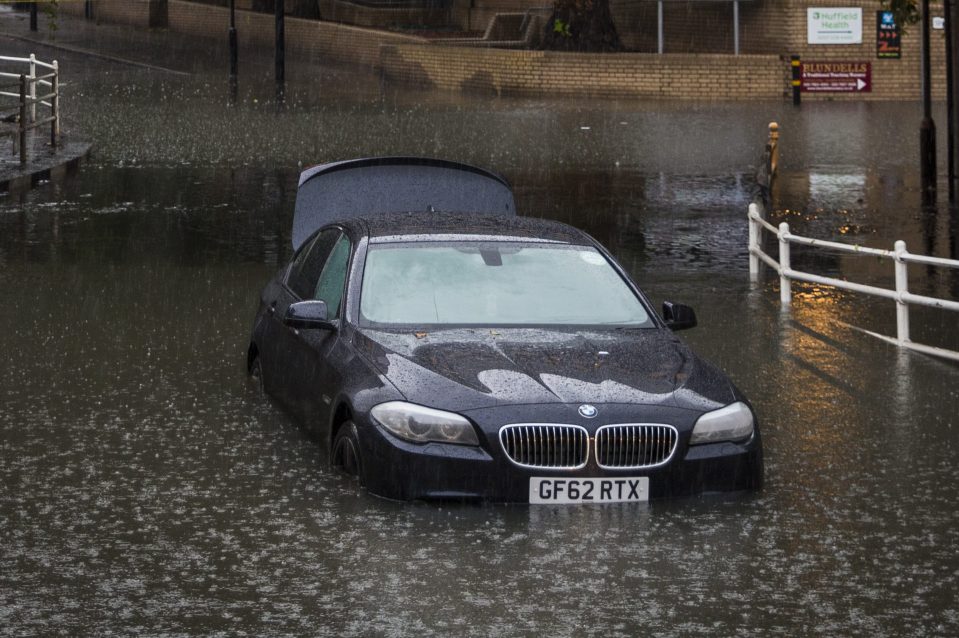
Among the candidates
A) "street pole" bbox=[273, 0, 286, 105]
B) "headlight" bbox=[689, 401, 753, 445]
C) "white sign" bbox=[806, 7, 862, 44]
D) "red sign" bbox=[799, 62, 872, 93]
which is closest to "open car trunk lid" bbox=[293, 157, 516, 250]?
"headlight" bbox=[689, 401, 753, 445]

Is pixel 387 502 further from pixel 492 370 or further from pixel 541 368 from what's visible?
pixel 541 368

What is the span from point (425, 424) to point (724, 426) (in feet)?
4.56

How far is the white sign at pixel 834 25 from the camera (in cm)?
4341

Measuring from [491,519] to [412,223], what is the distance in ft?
8.80

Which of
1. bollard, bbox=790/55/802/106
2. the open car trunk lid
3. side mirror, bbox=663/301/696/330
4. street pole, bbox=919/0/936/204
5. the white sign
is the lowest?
side mirror, bbox=663/301/696/330

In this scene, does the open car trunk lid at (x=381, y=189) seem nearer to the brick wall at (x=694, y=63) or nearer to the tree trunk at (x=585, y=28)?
the brick wall at (x=694, y=63)

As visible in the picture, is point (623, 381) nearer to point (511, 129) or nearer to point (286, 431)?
point (286, 431)

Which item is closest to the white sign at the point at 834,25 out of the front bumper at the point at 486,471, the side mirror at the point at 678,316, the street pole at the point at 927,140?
the street pole at the point at 927,140

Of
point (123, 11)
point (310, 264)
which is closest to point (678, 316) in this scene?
point (310, 264)

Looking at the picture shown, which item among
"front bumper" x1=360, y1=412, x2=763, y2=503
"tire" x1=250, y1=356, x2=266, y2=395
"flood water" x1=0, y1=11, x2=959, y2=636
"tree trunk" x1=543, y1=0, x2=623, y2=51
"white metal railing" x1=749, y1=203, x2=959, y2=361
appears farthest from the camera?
"tree trunk" x1=543, y1=0, x2=623, y2=51

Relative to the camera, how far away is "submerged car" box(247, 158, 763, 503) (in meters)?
8.04

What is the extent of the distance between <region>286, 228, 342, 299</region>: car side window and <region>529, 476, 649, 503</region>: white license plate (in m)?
2.48

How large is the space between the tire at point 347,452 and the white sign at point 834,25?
36.7 metres

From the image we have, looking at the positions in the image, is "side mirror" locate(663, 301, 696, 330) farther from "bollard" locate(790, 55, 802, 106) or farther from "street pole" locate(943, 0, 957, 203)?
"bollard" locate(790, 55, 802, 106)
